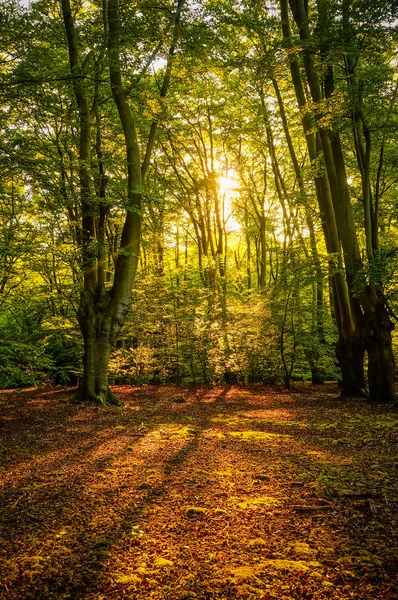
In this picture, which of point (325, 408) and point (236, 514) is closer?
point (236, 514)

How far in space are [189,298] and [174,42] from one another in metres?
9.78

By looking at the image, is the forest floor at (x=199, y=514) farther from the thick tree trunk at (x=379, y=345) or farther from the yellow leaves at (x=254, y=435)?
the thick tree trunk at (x=379, y=345)

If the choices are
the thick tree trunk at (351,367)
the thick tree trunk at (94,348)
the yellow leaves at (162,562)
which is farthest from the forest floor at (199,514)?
the thick tree trunk at (351,367)

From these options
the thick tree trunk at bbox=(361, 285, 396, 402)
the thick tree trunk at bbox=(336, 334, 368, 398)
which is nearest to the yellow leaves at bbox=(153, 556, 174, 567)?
the thick tree trunk at bbox=(361, 285, 396, 402)

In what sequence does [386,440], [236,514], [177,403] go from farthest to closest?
1. [177,403]
2. [386,440]
3. [236,514]

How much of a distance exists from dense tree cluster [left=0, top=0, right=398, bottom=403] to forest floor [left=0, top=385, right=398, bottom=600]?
3302mm

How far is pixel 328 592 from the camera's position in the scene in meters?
2.07

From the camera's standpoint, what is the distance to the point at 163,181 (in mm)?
15984

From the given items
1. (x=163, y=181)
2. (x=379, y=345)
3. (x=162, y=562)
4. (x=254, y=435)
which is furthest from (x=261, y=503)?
(x=163, y=181)

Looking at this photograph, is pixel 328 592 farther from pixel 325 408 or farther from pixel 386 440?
pixel 325 408

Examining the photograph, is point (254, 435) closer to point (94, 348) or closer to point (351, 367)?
point (94, 348)

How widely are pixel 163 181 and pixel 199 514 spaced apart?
48.2ft

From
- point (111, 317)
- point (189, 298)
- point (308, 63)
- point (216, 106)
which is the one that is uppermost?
point (216, 106)

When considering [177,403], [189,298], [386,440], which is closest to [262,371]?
[189,298]
